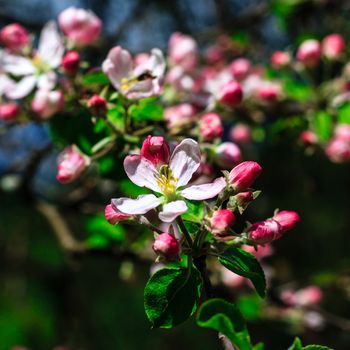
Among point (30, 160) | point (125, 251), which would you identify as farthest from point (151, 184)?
point (30, 160)

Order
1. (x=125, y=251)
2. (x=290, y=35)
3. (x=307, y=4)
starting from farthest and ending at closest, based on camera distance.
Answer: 1. (x=290, y=35)
2. (x=307, y=4)
3. (x=125, y=251)

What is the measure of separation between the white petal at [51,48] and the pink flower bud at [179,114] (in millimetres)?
261

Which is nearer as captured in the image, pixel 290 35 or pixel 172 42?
pixel 172 42

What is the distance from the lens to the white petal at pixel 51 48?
1.28 meters

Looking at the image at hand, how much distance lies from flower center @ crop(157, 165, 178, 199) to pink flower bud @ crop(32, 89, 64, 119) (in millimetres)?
387

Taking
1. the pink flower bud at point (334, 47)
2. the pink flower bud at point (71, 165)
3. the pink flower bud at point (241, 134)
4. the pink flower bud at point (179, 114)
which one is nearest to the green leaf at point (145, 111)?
the pink flower bud at point (179, 114)

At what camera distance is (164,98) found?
1.55m

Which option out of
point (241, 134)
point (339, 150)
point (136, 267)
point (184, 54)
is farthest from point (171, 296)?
point (136, 267)

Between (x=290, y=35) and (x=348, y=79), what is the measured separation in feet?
5.18

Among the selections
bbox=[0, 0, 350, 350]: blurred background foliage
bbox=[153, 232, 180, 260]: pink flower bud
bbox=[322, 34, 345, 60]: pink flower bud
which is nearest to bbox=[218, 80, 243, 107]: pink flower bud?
bbox=[153, 232, 180, 260]: pink flower bud

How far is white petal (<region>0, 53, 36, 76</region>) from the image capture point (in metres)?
1.28

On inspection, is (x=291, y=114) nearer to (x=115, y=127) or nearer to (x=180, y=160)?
(x=115, y=127)

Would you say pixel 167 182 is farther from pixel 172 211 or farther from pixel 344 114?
pixel 344 114

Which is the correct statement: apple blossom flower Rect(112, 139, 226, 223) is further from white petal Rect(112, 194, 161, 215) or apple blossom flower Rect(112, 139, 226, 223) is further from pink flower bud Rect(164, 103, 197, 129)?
pink flower bud Rect(164, 103, 197, 129)
